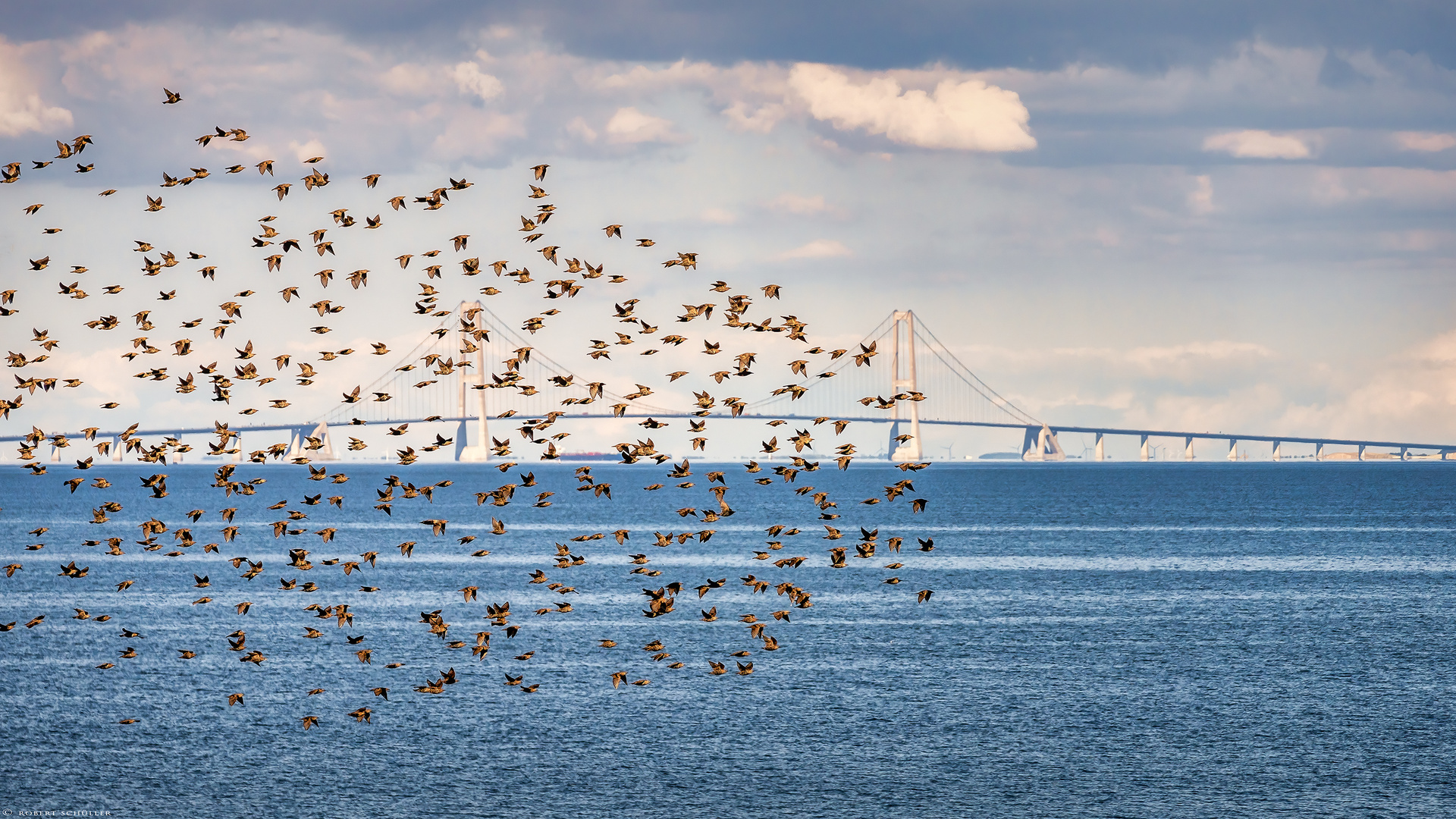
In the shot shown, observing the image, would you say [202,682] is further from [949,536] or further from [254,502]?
[254,502]

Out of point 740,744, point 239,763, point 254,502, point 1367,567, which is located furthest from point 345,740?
point 254,502

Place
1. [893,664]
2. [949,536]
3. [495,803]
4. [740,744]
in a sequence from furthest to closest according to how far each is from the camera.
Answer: [949,536]
[893,664]
[740,744]
[495,803]

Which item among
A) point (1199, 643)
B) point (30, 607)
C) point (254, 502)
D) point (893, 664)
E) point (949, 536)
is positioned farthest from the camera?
point (254, 502)

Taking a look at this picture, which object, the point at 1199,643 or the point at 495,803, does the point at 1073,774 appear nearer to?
the point at 495,803

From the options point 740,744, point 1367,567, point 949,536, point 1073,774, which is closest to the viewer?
point 1073,774

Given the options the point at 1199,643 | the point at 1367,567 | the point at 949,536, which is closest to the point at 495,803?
the point at 1199,643

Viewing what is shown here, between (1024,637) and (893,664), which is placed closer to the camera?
(893,664)
